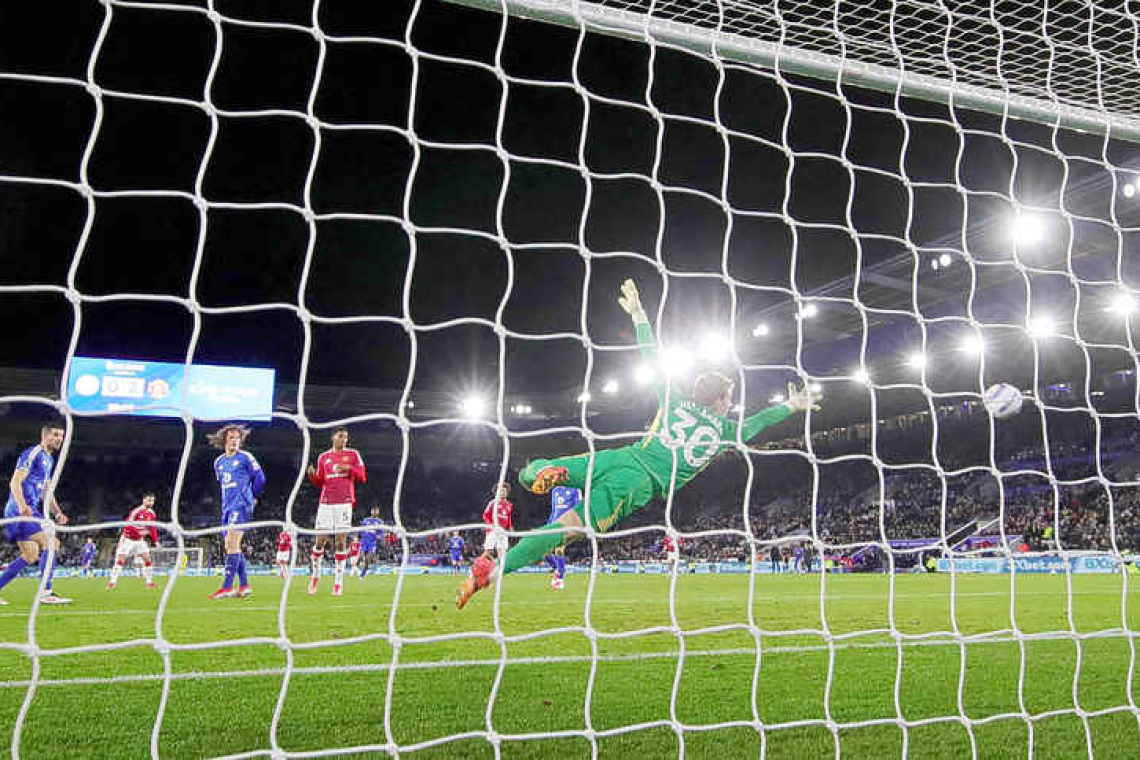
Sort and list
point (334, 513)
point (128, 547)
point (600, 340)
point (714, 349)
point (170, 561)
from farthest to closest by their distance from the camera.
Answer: point (600, 340), point (170, 561), point (128, 547), point (334, 513), point (714, 349)

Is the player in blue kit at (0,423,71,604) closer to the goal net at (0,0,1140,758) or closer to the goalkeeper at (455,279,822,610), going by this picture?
the goal net at (0,0,1140,758)

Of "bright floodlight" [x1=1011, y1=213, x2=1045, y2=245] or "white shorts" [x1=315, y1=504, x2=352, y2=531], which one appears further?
"bright floodlight" [x1=1011, y1=213, x2=1045, y2=245]

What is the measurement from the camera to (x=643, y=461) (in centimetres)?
364

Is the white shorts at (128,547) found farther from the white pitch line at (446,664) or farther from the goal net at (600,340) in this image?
the white pitch line at (446,664)

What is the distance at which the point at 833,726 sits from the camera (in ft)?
7.17

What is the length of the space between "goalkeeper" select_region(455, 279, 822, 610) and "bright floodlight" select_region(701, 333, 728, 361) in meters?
1.38

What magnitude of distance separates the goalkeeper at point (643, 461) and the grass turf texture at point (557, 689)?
514 mm

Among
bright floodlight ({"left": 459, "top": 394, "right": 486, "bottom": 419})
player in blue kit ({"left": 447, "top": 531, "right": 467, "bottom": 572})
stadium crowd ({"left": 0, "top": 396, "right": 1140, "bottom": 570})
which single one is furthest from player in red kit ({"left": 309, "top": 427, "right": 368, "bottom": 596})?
bright floodlight ({"left": 459, "top": 394, "right": 486, "bottom": 419})

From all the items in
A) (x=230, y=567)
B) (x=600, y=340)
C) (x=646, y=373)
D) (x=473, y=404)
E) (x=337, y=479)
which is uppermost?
(x=646, y=373)

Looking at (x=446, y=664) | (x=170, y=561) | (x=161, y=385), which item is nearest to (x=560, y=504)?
(x=446, y=664)

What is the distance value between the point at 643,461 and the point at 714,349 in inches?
157

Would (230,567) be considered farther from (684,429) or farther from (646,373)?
(684,429)

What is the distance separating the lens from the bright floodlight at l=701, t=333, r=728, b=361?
5446 mm

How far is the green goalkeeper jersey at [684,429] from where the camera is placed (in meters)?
3.16
